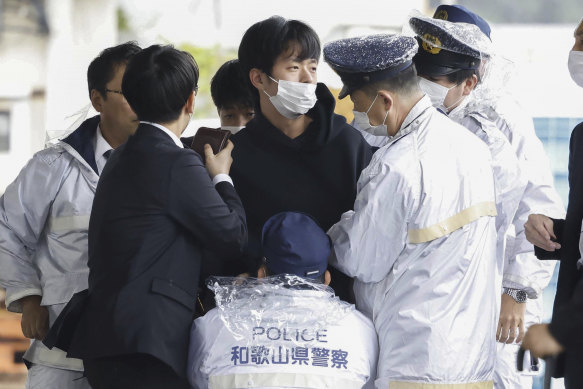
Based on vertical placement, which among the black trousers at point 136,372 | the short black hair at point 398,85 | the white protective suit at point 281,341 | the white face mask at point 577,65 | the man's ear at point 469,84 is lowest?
the black trousers at point 136,372

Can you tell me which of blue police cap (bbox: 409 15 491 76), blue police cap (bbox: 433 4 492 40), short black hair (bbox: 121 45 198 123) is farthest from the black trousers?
blue police cap (bbox: 433 4 492 40)

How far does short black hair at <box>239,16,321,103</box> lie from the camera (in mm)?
2621

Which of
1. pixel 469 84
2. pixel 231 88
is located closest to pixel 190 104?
pixel 231 88

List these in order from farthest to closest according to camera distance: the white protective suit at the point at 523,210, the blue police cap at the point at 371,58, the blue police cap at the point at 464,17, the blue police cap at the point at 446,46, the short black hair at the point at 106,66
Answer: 1. the blue police cap at the point at 464,17
2. the white protective suit at the point at 523,210
3. the short black hair at the point at 106,66
4. the blue police cap at the point at 446,46
5. the blue police cap at the point at 371,58

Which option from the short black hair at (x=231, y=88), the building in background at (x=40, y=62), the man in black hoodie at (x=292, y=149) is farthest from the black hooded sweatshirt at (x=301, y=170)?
the building in background at (x=40, y=62)

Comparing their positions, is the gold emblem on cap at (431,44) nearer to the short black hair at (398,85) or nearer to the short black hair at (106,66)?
the short black hair at (398,85)

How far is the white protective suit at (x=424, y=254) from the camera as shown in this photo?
225 cm

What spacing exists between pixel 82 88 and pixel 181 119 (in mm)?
4442

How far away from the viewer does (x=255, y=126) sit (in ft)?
8.87

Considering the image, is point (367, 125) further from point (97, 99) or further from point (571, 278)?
point (97, 99)

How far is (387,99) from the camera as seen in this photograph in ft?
7.70

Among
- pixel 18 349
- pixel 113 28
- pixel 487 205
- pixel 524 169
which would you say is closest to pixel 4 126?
pixel 113 28

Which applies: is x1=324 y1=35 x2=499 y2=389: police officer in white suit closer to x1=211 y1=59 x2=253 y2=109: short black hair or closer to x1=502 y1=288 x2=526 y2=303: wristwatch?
x1=502 y1=288 x2=526 y2=303: wristwatch

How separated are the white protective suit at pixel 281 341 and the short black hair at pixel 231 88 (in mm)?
1068
